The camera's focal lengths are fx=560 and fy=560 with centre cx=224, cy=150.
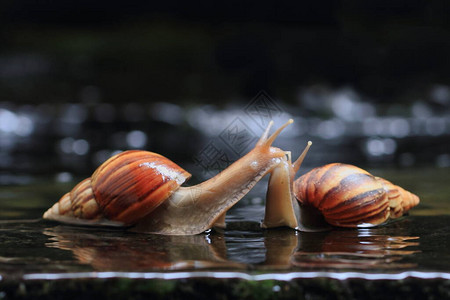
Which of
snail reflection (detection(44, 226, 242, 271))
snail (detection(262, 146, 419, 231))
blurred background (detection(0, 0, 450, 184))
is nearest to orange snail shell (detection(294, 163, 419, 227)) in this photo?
snail (detection(262, 146, 419, 231))

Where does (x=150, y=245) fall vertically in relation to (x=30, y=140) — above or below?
below

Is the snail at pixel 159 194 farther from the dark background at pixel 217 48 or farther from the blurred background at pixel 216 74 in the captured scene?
the dark background at pixel 217 48

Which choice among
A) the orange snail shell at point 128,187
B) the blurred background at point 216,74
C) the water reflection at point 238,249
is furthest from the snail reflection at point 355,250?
the blurred background at point 216,74

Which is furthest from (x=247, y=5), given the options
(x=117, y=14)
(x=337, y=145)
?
(x=337, y=145)

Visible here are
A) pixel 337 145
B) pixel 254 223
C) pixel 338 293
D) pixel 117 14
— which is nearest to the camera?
pixel 338 293

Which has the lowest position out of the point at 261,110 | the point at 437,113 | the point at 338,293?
the point at 338,293

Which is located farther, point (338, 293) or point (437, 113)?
point (437, 113)

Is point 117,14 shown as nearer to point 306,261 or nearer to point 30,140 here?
point 30,140
